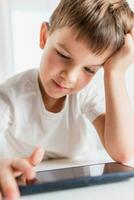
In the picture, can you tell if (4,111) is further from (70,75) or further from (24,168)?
(24,168)

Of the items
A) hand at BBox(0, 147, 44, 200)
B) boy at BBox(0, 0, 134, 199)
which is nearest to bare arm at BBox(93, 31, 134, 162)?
boy at BBox(0, 0, 134, 199)

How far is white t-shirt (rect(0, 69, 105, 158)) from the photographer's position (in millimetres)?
731

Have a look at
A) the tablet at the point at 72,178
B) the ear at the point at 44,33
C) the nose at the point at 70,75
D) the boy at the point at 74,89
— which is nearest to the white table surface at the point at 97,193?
the tablet at the point at 72,178

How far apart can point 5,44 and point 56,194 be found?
720mm

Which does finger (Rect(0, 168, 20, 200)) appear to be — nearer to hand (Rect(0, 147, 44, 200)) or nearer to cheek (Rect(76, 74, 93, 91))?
hand (Rect(0, 147, 44, 200))

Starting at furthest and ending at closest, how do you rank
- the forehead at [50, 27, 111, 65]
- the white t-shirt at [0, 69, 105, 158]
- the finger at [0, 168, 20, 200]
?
the white t-shirt at [0, 69, 105, 158]
the forehead at [50, 27, 111, 65]
the finger at [0, 168, 20, 200]

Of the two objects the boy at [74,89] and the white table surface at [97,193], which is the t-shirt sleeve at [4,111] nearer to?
the boy at [74,89]

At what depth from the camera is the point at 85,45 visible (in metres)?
0.62

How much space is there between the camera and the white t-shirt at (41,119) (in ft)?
2.40

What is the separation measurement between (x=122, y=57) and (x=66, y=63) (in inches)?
5.2

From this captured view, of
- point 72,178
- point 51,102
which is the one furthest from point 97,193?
point 51,102

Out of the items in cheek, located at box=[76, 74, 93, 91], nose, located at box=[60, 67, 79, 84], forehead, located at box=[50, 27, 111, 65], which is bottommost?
cheek, located at box=[76, 74, 93, 91]

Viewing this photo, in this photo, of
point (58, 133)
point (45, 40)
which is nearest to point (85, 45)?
point (45, 40)

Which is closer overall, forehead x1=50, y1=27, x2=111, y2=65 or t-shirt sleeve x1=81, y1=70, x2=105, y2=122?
forehead x1=50, y1=27, x2=111, y2=65
